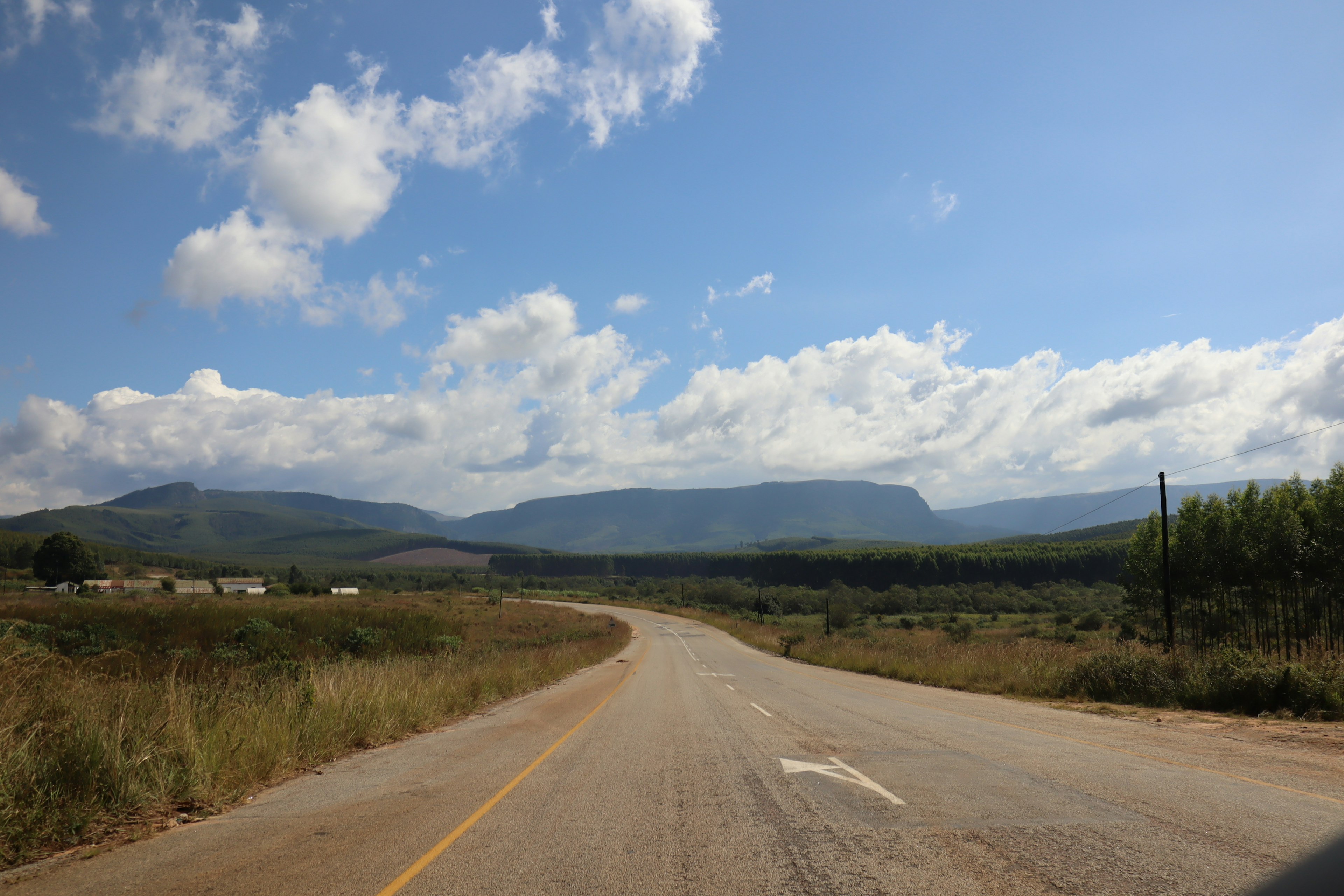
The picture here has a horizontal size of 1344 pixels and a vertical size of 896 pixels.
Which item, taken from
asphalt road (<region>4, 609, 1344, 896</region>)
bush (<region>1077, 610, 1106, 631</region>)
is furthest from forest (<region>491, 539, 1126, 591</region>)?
asphalt road (<region>4, 609, 1344, 896</region>)

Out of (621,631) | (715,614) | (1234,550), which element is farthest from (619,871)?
(715,614)

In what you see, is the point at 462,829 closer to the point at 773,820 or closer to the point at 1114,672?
the point at 773,820

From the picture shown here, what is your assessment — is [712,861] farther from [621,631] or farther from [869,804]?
[621,631]

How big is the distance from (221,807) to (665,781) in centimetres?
485

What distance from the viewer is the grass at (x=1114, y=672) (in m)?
13.5

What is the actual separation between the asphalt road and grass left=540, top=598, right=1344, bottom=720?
13.7 feet

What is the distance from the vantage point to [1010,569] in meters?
133

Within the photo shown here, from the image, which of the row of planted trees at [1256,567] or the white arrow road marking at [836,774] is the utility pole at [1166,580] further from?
the white arrow road marking at [836,774]

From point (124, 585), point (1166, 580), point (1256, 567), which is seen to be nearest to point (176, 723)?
point (1166, 580)

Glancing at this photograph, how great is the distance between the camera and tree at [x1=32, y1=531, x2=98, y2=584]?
337 feet

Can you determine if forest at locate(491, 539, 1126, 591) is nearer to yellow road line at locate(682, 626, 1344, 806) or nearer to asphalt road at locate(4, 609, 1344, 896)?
yellow road line at locate(682, 626, 1344, 806)

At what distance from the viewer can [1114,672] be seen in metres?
17.8

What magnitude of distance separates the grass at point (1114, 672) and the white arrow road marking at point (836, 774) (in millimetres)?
11023

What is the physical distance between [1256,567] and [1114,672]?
31705 mm
